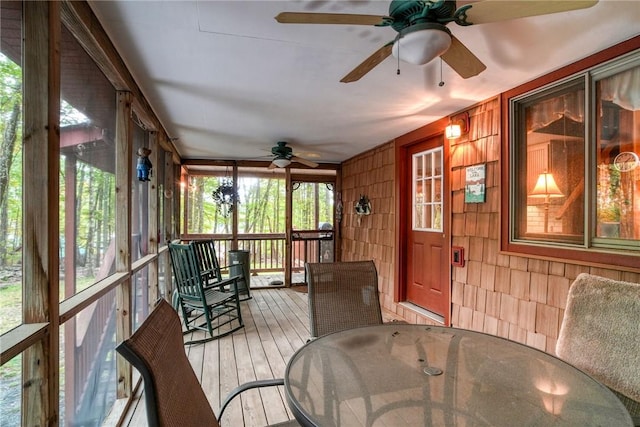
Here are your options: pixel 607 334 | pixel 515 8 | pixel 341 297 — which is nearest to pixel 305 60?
pixel 515 8

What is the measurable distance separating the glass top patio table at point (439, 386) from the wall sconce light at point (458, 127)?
2.19 m

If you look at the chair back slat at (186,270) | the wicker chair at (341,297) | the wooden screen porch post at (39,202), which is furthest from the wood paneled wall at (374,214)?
the wooden screen porch post at (39,202)

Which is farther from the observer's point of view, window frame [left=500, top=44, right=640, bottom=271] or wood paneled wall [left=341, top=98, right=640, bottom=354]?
wood paneled wall [left=341, top=98, right=640, bottom=354]

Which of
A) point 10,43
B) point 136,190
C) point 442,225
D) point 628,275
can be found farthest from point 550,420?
point 136,190

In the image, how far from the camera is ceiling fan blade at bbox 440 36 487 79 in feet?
5.29

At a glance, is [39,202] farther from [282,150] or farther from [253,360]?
[282,150]

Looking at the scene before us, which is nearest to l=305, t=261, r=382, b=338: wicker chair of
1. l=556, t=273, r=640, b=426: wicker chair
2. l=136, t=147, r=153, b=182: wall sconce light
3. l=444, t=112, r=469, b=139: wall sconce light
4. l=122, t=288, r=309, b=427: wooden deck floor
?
l=122, t=288, r=309, b=427: wooden deck floor

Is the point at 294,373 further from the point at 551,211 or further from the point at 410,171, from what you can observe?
the point at 410,171

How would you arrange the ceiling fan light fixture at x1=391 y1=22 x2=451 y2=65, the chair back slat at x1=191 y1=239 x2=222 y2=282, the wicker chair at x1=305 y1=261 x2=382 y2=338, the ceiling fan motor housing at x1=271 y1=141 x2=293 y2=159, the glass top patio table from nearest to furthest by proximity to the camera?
1. the glass top patio table
2. the ceiling fan light fixture at x1=391 y1=22 x2=451 y2=65
3. the wicker chair at x1=305 y1=261 x2=382 y2=338
4. the chair back slat at x1=191 y1=239 x2=222 y2=282
5. the ceiling fan motor housing at x1=271 y1=141 x2=293 y2=159

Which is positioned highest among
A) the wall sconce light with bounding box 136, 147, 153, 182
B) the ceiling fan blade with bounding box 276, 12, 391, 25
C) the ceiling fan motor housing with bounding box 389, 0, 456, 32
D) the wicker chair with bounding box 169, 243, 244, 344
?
the ceiling fan motor housing with bounding box 389, 0, 456, 32

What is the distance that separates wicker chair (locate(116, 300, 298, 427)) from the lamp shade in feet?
8.73

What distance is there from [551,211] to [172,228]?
16.1ft

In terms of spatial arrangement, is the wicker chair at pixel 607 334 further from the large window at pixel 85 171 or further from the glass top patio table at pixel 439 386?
the large window at pixel 85 171

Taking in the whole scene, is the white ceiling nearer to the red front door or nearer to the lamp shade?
the red front door
